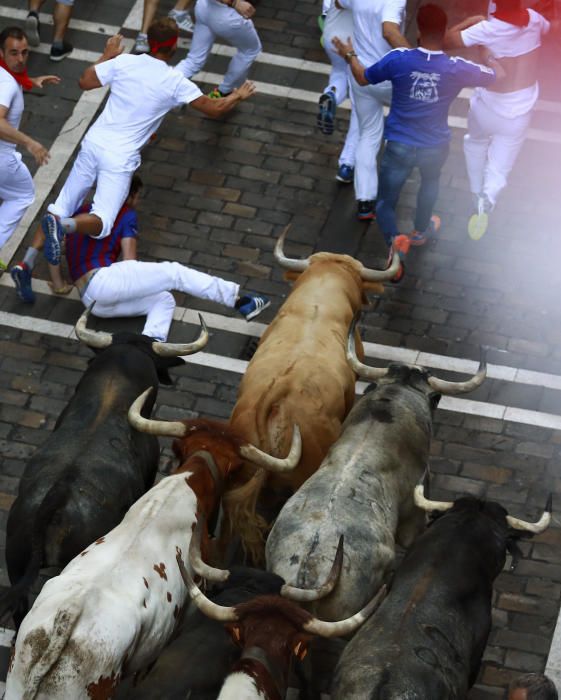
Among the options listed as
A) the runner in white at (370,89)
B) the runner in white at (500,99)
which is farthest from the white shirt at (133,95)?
the runner in white at (500,99)

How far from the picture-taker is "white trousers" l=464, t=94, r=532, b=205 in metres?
13.3

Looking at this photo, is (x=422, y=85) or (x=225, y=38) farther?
(x=225, y=38)

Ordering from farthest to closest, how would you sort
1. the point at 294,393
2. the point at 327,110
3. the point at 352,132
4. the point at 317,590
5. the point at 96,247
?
the point at 327,110 → the point at 352,132 → the point at 96,247 → the point at 294,393 → the point at 317,590

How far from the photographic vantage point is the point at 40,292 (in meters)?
13.2

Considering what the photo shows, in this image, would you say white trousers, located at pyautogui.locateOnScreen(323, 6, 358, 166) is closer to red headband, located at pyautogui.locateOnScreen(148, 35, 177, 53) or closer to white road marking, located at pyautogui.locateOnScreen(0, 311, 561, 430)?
red headband, located at pyautogui.locateOnScreen(148, 35, 177, 53)

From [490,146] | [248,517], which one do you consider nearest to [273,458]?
[248,517]

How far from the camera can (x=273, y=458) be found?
9297 millimetres

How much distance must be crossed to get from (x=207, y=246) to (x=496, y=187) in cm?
299

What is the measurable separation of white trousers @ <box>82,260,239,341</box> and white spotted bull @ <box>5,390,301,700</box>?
2.95 metres

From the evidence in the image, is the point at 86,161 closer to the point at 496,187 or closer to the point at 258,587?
the point at 496,187

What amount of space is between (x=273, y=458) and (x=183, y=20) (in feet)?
27.9

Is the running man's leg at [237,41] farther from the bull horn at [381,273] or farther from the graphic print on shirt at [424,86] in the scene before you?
the bull horn at [381,273]

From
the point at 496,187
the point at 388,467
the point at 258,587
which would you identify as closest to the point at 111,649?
the point at 258,587

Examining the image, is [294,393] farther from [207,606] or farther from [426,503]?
[207,606]
